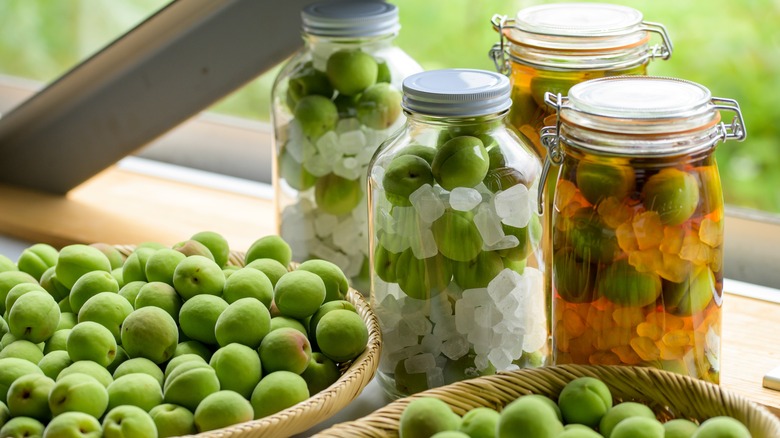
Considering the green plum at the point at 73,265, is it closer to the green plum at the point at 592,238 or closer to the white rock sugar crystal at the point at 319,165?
the white rock sugar crystal at the point at 319,165

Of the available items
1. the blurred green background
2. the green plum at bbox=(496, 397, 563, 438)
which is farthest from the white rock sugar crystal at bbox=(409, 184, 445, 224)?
the blurred green background

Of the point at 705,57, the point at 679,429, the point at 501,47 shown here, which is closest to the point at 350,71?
the point at 501,47

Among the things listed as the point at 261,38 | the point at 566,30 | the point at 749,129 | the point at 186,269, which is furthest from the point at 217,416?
the point at 749,129

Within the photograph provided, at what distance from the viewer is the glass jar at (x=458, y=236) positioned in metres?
0.81

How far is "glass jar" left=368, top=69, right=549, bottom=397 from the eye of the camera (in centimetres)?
81

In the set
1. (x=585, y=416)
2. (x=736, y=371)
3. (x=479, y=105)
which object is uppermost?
(x=479, y=105)

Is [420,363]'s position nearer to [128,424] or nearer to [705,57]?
[128,424]

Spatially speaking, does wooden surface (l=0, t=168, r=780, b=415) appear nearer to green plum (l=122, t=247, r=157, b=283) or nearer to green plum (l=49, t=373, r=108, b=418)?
green plum (l=122, t=247, r=157, b=283)

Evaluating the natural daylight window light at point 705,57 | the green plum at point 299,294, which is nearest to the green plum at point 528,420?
Result: the green plum at point 299,294

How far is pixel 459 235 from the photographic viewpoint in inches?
31.9

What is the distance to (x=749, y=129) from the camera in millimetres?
1981

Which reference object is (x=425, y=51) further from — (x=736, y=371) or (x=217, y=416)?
(x=217, y=416)

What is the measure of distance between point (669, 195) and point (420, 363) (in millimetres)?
252

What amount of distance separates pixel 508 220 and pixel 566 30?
0.58ft
